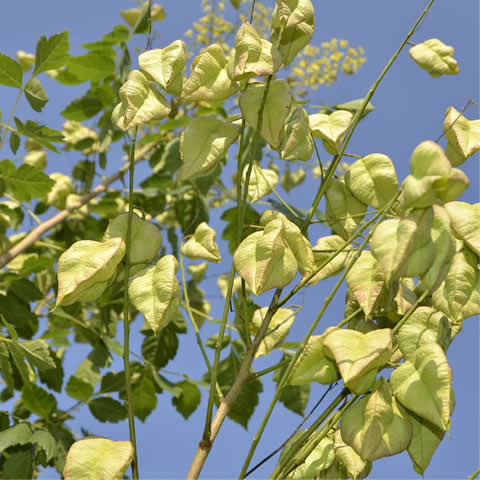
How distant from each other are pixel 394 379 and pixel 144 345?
126cm

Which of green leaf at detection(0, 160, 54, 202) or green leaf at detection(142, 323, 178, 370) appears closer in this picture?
green leaf at detection(0, 160, 54, 202)

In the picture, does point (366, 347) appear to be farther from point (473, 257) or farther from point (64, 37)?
point (64, 37)

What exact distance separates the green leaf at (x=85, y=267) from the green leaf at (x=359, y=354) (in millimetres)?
286

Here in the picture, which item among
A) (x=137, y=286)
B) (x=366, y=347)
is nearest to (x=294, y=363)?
(x=366, y=347)

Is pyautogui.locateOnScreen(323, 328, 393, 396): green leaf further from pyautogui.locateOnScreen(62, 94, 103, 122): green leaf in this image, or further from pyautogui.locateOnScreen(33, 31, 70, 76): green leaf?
pyautogui.locateOnScreen(62, 94, 103, 122): green leaf

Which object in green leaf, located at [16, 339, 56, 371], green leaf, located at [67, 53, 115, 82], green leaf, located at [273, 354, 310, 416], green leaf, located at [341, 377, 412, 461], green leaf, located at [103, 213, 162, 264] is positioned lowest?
green leaf, located at [273, 354, 310, 416]

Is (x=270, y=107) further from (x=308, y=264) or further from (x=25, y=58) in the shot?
(x=25, y=58)

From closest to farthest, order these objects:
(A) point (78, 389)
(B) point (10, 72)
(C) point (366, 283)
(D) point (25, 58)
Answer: (C) point (366, 283) < (B) point (10, 72) < (A) point (78, 389) < (D) point (25, 58)

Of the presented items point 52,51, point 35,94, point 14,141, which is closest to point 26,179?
point 14,141

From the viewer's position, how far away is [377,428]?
67 centimetres

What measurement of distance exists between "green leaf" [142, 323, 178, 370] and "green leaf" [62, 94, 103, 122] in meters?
0.75

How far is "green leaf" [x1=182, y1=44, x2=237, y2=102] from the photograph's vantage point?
79 centimetres

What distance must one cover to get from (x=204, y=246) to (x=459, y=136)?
1.33 ft

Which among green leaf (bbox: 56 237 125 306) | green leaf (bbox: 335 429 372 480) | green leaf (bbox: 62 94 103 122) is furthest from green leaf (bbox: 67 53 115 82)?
green leaf (bbox: 335 429 372 480)
